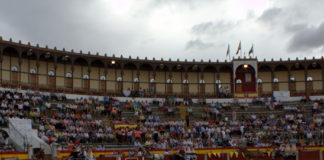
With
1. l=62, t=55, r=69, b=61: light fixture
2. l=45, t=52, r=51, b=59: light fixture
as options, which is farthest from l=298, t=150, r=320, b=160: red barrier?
l=45, t=52, r=51, b=59: light fixture

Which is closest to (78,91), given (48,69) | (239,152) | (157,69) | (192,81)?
(48,69)

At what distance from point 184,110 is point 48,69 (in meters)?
17.4

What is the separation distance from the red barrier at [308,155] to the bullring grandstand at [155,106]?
7cm

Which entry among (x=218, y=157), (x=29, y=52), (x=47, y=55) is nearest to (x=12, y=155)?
(x=218, y=157)

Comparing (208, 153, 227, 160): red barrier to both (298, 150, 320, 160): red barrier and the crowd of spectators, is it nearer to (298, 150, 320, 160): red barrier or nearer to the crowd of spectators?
(298, 150, 320, 160): red barrier

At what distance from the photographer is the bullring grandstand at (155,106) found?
33.1 m

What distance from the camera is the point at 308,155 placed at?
101 feet

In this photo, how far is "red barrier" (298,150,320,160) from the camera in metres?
30.3

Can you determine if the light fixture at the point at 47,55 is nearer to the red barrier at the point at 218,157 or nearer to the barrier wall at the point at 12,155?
the barrier wall at the point at 12,155

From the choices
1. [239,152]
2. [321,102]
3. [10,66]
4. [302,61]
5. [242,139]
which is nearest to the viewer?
[239,152]

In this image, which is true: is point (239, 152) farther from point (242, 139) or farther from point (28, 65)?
point (28, 65)

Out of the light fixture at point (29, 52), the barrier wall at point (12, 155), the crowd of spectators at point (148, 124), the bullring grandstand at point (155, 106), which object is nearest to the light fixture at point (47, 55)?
the bullring grandstand at point (155, 106)

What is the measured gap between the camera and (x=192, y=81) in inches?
2410

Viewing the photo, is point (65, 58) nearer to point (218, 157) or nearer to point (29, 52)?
point (29, 52)
